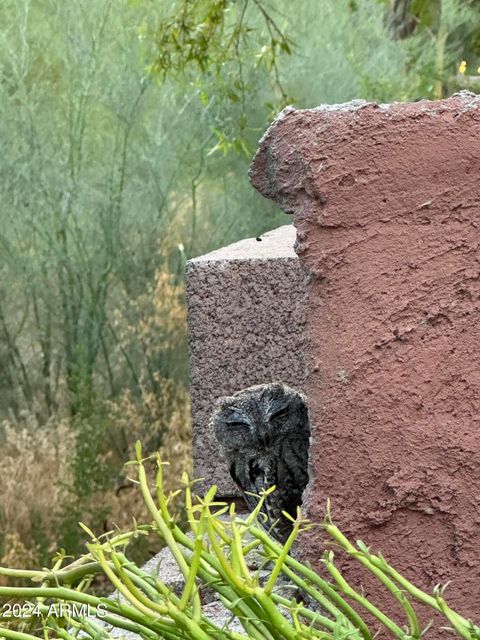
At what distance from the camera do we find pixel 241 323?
265cm

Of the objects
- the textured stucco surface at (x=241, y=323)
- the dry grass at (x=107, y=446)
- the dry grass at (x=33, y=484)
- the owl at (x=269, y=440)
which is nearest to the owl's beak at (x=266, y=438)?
the owl at (x=269, y=440)

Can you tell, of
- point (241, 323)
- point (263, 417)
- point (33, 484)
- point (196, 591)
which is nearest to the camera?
point (196, 591)

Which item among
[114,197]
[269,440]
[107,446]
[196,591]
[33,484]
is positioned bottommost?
[107,446]

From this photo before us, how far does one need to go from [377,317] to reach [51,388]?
14.7 ft

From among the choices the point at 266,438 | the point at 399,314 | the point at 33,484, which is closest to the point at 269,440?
the point at 266,438

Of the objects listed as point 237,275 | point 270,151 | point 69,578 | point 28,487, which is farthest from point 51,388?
point 69,578

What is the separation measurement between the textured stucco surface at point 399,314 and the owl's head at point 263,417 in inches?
12.3

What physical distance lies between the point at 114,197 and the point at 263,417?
3.83m

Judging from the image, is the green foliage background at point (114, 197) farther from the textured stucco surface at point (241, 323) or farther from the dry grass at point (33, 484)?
the textured stucco surface at point (241, 323)

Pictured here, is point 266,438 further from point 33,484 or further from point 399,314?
point 33,484

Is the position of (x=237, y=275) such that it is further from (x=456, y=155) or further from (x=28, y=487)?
(x=28, y=487)

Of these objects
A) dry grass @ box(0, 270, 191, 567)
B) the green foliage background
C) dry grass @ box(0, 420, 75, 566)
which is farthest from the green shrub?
the green foliage background

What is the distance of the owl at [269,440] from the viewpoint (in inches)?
70.2

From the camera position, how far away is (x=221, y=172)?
20.1 feet
